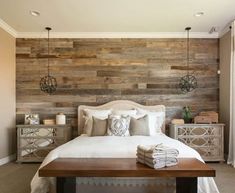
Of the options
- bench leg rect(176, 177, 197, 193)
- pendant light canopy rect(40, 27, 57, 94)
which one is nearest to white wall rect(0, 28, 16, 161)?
pendant light canopy rect(40, 27, 57, 94)

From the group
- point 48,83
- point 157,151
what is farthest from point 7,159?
point 157,151

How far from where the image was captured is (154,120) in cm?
464

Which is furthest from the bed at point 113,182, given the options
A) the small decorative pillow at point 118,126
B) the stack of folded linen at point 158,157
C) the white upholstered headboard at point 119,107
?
the white upholstered headboard at point 119,107

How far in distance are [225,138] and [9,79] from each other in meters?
4.59

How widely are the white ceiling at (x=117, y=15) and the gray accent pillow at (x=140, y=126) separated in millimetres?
1838

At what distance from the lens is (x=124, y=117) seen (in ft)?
14.7

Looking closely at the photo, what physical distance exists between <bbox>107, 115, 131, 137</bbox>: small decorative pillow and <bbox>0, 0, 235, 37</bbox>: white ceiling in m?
1.82

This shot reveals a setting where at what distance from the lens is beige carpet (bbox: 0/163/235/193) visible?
11.1 ft

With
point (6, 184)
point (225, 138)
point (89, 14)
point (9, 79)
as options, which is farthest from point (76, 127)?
point (225, 138)

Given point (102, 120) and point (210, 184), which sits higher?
point (102, 120)

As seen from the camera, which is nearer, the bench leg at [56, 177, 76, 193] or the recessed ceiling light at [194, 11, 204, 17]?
the bench leg at [56, 177, 76, 193]

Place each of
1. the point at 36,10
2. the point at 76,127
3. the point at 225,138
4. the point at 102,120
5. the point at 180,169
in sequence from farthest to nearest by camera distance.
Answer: the point at 76,127, the point at 225,138, the point at 102,120, the point at 36,10, the point at 180,169

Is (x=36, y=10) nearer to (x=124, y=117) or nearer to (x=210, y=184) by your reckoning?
(x=124, y=117)

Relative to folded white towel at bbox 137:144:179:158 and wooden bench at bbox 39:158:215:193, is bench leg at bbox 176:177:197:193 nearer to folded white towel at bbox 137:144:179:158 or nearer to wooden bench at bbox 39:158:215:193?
wooden bench at bbox 39:158:215:193
